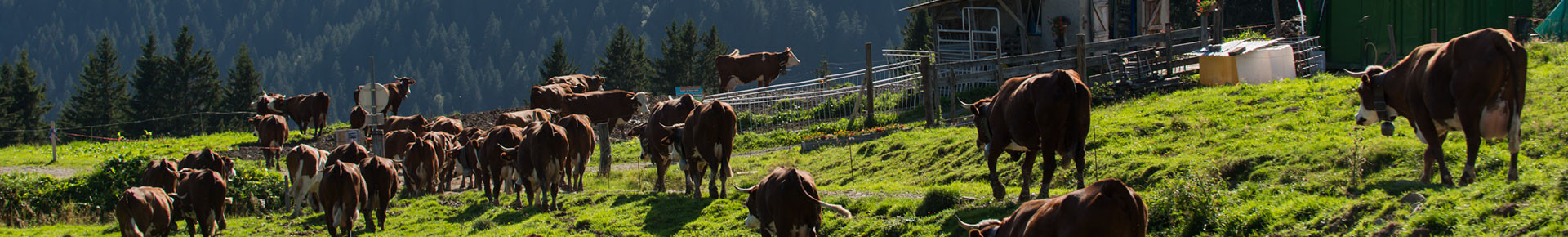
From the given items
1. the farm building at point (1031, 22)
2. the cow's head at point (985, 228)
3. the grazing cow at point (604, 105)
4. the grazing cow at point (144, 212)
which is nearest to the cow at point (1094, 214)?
the cow's head at point (985, 228)

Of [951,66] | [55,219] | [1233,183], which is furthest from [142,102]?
[1233,183]

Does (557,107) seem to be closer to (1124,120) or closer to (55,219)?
(55,219)

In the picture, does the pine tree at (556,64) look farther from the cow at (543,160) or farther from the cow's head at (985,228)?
the cow's head at (985,228)

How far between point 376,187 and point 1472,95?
13337 mm

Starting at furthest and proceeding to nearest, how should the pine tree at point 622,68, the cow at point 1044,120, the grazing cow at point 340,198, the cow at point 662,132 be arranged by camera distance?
the pine tree at point 622,68
the cow at point 662,132
the grazing cow at point 340,198
the cow at point 1044,120

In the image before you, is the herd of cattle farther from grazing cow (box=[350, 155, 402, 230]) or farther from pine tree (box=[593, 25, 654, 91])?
pine tree (box=[593, 25, 654, 91])

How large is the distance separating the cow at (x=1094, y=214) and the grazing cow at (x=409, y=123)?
23.7m

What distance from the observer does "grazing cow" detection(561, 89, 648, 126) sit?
3328cm

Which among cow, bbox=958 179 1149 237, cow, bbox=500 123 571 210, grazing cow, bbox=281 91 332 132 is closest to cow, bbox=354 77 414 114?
grazing cow, bbox=281 91 332 132

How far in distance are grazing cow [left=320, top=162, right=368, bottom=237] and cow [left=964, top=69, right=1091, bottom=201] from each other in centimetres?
833

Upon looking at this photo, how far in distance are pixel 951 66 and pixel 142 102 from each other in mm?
63471

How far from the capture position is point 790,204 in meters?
11.2

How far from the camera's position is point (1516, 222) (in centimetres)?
901

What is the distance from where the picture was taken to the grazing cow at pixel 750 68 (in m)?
36.7
